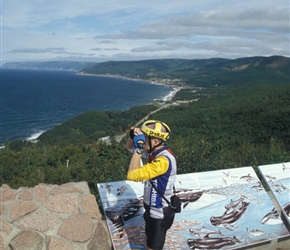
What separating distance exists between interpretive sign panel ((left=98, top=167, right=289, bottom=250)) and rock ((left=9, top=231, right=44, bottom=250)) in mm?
915

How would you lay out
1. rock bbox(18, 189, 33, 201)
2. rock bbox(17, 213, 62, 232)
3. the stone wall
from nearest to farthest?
the stone wall, rock bbox(17, 213, 62, 232), rock bbox(18, 189, 33, 201)

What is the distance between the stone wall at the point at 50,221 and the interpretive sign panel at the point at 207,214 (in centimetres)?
26

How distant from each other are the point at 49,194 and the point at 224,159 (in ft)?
13.6

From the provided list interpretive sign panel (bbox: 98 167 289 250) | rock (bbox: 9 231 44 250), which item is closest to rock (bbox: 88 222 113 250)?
interpretive sign panel (bbox: 98 167 289 250)

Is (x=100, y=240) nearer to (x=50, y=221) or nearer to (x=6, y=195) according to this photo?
(x=50, y=221)

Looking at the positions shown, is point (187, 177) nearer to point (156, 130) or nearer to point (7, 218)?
point (156, 130)

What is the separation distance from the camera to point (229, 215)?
16.3 feet

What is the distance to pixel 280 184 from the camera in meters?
5.70

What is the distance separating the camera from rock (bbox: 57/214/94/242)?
165 inches

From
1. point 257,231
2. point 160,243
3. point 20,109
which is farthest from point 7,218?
point 20,109

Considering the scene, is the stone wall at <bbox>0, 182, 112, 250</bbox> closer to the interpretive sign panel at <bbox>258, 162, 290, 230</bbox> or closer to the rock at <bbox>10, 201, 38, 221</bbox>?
the rock at <bbox>10, 201, 38, 221</bbox>

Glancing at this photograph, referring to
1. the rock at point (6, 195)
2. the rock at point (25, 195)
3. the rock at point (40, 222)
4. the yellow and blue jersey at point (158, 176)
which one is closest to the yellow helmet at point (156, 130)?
the yellow and blue jersey at point (158, 176)

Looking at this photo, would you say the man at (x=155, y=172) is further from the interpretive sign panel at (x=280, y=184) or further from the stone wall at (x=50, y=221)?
the interpretive sign panel at (x=280, y=184)

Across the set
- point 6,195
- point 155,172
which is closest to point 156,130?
point 155,172
